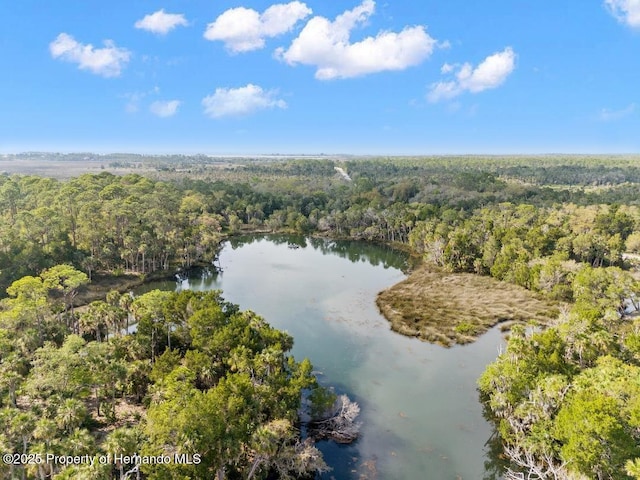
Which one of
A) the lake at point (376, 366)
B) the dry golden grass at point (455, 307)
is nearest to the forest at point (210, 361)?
the dry golden grass at point (455, 307)

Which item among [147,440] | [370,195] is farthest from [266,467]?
[370,195]

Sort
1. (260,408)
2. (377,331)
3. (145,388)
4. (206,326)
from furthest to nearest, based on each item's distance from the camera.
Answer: (377,331), (206,326), (145,388), (260,408)

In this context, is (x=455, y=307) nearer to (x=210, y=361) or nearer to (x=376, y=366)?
(x=376, y=366)

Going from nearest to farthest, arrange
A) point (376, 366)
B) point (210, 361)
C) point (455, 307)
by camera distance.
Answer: point (210, 361), point (376, 366), point (455, 307)

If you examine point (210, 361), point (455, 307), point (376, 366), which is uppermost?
point (210, 361)

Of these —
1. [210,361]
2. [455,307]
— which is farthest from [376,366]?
[455,307]

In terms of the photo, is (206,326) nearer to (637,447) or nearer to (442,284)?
(637,447)

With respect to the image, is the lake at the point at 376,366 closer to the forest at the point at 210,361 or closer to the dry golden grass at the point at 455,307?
the dry golden grass at the point at 455,307
